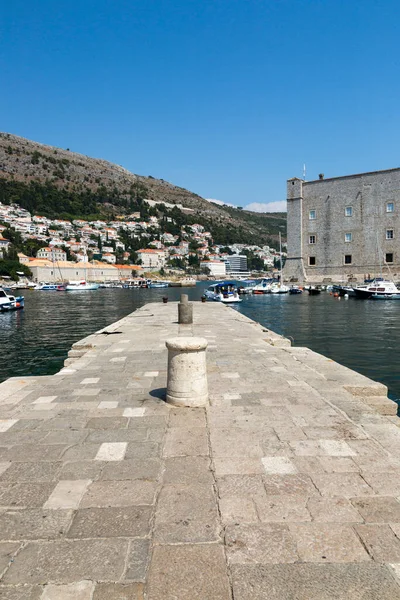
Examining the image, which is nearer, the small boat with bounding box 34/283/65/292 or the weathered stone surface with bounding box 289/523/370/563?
the weathered stone surface with bounding box 289/523/370/563

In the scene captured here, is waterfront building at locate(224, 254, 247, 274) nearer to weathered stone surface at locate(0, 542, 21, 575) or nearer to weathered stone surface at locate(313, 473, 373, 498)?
weathered stone surface at locate(313, 473, 373, 498)

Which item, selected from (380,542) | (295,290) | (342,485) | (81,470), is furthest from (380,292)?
(81,470)

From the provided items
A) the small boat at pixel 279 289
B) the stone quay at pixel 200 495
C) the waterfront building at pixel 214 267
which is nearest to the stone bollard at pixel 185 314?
the stone quay at pixel 200 495

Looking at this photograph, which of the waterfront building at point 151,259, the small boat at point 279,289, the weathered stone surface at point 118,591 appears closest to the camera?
the weathered stone surface at point 118,591

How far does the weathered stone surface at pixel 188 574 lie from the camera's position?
7.51ft

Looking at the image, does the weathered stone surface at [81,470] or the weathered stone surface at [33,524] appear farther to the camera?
the weathered stone surface at [81,470]

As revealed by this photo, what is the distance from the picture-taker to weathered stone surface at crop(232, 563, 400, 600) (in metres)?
2.28

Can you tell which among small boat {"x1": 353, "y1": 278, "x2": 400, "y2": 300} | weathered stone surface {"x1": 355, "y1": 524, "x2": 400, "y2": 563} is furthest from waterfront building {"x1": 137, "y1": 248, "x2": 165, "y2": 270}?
weathered stone surface {"x1": 355, "y1": 524, "x2": 400, "y2": 563}

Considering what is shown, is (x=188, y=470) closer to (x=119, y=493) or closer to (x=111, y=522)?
(x=119, y=493)

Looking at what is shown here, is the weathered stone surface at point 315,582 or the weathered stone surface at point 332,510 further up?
the weathered stone surface at point 332,510

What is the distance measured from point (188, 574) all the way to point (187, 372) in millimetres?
3036

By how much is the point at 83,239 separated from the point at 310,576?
166 meters

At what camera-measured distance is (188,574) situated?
2.44 metres

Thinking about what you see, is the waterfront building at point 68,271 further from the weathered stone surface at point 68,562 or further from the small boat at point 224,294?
the weathered stone surface at point 68,562
